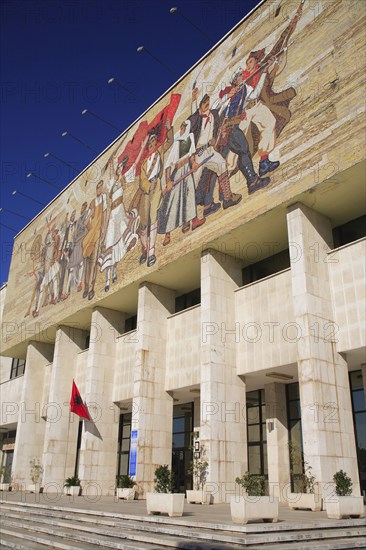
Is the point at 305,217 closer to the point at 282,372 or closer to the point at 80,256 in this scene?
the point at 282,372

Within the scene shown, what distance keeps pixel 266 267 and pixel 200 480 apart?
33.2 ft

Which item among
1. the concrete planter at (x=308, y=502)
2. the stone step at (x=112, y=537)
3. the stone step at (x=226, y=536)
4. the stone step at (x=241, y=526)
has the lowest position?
the stone step at (x=112, y=537)

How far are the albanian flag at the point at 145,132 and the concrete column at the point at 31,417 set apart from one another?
52.7 feet

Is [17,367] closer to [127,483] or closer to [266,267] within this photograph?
[127,483]

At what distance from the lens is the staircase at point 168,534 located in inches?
362

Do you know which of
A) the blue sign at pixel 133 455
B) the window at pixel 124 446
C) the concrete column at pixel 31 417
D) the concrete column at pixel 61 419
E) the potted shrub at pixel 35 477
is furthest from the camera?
the concrete column at pixel 31 417

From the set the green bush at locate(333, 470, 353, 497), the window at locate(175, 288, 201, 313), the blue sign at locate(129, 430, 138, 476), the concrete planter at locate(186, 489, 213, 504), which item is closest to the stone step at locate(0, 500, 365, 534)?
the green bush at locate(333, 470, 353, 497)

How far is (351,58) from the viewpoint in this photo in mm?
17109

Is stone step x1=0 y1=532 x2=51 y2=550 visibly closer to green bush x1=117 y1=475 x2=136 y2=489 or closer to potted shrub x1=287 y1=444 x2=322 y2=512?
potted shrub x1=287 y1=444 x2=322 y2=512

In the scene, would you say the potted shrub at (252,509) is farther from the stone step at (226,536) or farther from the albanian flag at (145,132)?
the albanian flag at (145,132)

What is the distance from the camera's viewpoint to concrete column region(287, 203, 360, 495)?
50.6 ft

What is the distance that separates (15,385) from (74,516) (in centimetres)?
2650

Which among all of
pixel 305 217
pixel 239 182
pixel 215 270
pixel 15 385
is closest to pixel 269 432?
pixel 215 270

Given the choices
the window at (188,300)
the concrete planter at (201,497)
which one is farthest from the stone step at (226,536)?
the window at (188,300)
